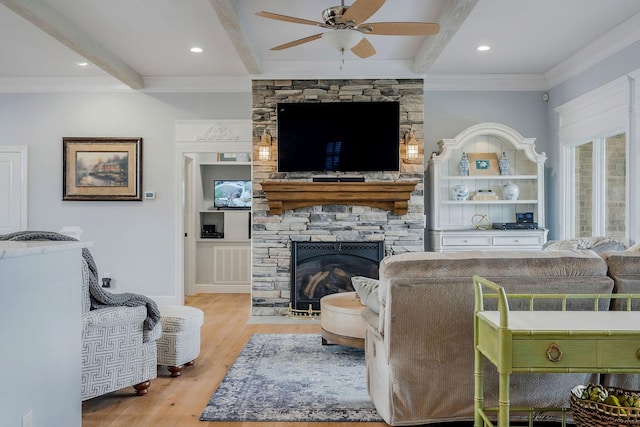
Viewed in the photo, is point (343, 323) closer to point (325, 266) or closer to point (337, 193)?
point (325, 266)

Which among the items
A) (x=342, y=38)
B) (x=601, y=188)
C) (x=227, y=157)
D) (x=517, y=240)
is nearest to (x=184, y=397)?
(x=342, y=38)

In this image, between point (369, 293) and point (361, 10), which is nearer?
point (369, 293)

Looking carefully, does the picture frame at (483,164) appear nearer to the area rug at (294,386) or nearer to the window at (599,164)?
the window at (599,164)

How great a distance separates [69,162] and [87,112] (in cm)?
63

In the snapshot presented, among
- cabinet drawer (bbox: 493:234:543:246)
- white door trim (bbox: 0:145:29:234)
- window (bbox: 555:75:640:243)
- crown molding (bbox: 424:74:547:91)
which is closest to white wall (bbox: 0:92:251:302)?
white door trim (bbox: 0:145:29:234)

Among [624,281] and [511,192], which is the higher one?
[511,192]

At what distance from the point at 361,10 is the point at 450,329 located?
6.42 feet

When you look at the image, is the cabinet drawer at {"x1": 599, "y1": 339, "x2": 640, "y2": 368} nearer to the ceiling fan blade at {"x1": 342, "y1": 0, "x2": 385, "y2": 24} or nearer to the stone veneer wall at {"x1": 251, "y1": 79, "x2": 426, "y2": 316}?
the ceiling fan blade at {"x1": 342, "y1": 0, "x2": 385, "y2": 24}

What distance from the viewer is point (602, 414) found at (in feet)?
5.85

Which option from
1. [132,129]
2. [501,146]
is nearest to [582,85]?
[501,146]

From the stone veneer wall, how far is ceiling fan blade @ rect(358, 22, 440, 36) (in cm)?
198

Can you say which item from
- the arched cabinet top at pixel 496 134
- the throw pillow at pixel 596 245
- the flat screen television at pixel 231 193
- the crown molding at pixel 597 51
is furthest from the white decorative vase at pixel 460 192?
the flat screen television at pixel 231 193

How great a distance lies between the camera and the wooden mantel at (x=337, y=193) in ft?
16.9

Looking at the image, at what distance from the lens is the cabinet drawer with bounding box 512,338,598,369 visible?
1692mm
